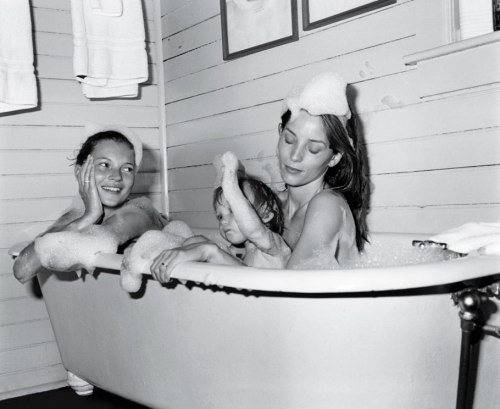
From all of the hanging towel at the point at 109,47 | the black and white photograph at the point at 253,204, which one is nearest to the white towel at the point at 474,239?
the black and white photograph at the point at 253,204

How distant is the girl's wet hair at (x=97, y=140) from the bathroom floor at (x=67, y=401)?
0.84 metres

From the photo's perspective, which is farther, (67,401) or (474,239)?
(67,401)

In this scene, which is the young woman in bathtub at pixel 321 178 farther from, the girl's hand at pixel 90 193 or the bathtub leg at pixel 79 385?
the bathtub leg at pixel 79 385

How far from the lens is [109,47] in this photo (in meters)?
2.60

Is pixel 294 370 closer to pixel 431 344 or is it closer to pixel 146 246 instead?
pixel 431 344

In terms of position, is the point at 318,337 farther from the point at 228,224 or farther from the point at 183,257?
the point at 228,224

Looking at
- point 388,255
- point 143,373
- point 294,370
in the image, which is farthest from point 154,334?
point 388,255

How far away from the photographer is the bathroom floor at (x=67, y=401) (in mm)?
2275

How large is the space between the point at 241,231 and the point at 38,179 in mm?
1245

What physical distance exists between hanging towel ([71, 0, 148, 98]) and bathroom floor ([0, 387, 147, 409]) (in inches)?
46.2

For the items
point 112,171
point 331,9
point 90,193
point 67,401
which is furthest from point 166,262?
point 67,401

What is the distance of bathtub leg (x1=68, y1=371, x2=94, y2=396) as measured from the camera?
7.67 ft

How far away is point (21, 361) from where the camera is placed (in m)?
2.56

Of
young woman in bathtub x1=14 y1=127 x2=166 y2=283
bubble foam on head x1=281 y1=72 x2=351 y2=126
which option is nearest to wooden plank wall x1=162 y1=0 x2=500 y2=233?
bubble foam on head x1=281 y1=72 x2=351 y2=126
